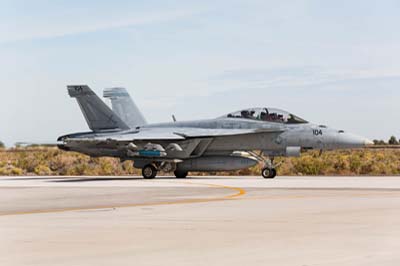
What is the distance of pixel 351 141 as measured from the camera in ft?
111

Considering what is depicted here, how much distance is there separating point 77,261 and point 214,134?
25.7 m

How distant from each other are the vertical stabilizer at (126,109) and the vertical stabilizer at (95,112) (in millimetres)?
2087

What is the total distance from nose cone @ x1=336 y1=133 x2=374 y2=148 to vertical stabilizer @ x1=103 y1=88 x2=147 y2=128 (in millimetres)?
10221

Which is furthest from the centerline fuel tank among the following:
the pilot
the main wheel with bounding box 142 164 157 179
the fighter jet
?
the pilot

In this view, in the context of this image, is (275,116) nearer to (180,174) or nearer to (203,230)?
(180,174)

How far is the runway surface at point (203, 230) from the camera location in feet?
31.8

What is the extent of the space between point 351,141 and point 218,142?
5.39 m

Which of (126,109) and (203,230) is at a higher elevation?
(126,109)

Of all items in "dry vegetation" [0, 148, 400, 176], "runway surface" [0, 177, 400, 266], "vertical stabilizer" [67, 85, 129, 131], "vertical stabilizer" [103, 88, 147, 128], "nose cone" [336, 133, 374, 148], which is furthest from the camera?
"dry vegetation" [0, 148, 400, 176]

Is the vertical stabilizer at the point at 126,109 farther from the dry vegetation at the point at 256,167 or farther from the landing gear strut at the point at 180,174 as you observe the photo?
the landing gear strut at the point at 180,174

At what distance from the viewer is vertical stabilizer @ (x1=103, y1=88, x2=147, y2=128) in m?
40.2

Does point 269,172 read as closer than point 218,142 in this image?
Yes

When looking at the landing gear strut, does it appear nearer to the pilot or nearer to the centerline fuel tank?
the centerline fuel tank

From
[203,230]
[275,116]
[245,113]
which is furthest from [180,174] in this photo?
[203,230]
